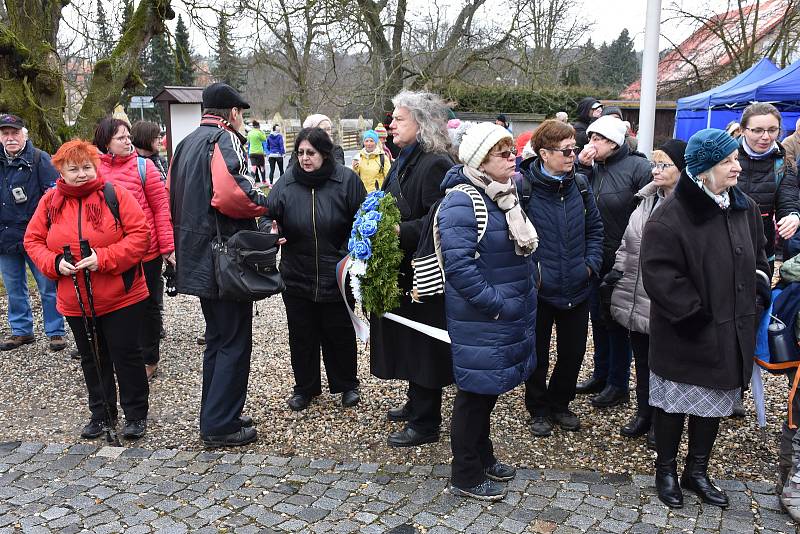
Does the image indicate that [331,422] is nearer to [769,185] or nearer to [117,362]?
[117,362]

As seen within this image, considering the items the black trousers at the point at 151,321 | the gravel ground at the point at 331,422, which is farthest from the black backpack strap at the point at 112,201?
the gravel ground at the point at 331,422

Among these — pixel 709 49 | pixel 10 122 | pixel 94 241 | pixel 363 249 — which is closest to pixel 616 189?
pixel 363 249

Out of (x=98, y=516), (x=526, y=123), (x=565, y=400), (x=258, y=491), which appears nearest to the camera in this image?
(x=98, y=516)

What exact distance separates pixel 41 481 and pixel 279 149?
20050mm

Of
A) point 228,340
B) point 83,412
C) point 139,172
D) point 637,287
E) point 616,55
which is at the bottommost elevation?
point 83,412

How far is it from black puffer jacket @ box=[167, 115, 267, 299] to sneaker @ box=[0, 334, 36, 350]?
3.17 meters

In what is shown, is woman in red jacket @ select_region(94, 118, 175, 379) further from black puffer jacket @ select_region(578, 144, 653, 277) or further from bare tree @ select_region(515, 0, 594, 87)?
bare tree @ select_region(515, 0, 594, 87)

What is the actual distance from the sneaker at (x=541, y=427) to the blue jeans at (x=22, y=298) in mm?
4483

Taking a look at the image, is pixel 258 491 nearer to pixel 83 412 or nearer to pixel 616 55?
pixel 83 412

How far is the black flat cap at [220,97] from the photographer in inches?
173

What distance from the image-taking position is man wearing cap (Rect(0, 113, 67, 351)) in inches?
248

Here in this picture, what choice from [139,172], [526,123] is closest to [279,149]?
[526,123]

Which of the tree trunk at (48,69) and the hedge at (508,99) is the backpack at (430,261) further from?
the hedge at (508,99)

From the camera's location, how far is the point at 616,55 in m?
50.6
